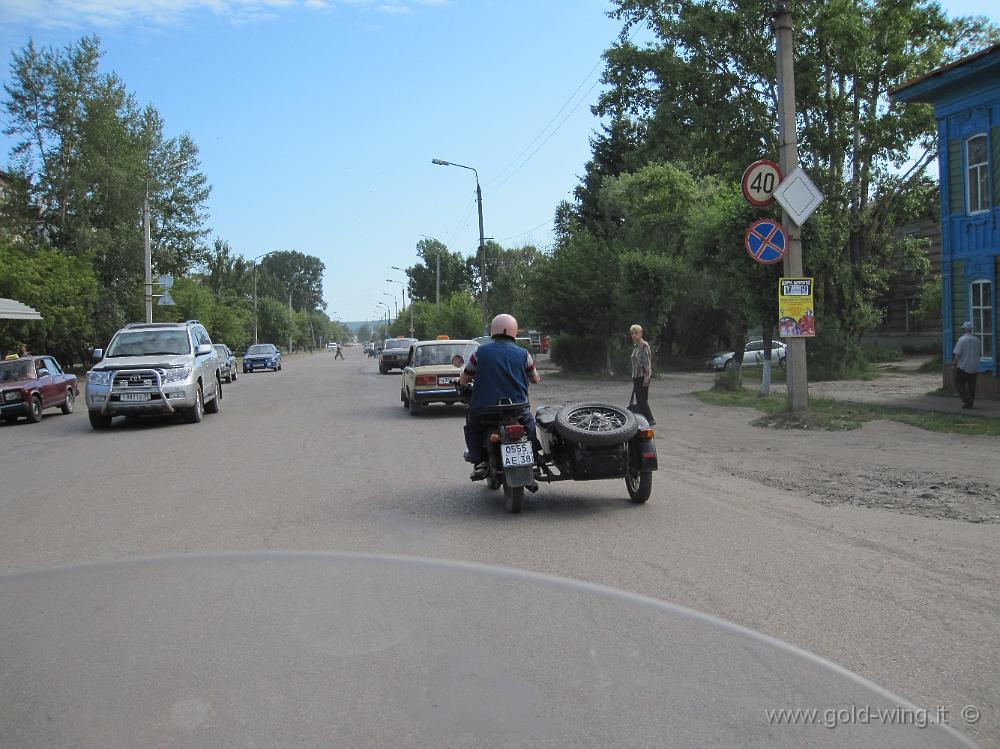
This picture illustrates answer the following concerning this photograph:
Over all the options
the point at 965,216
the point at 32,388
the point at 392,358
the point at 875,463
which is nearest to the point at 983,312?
the point at 965,216

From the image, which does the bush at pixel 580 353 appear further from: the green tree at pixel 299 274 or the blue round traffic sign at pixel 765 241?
the green tree at pixel 299 274

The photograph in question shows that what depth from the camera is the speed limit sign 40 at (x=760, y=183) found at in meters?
14.8

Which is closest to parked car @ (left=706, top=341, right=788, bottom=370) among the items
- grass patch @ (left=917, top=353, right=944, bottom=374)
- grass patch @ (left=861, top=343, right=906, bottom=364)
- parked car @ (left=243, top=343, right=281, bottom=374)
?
grass patch @ (left=861, top=343, right=906, bottom=364)

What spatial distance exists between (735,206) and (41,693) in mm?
18459

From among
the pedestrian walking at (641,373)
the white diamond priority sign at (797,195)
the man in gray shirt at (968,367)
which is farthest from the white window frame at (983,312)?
the pedestrian walking at (641,373)

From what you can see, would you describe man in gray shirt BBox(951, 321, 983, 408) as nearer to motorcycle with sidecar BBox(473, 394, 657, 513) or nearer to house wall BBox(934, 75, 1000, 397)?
house wall BBox(934, 75, 1000, 397)

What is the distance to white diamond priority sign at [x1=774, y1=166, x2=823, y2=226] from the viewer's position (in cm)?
1466

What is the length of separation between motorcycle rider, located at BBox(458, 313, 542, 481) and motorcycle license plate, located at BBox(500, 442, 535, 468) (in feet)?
0.95

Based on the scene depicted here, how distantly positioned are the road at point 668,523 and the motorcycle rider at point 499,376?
0.83 meters

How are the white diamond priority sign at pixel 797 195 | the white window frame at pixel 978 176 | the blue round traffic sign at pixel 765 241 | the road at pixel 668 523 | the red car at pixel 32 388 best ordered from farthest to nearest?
the white window frame at pixel 978 176 → the red car at pixel 32 388 → the blue round traffic sign at pixel 765 241 → the white diamond priority sign at pixel 797 195 → the road at pixel 668 523

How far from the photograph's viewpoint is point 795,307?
1481cm

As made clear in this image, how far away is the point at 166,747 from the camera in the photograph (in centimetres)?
353

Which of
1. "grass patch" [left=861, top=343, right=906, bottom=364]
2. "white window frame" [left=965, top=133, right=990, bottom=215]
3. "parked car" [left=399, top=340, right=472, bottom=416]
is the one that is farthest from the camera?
"grass patch" [left=861, top=343, right=906, bottom=364]

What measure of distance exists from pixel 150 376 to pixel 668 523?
1255 cm
